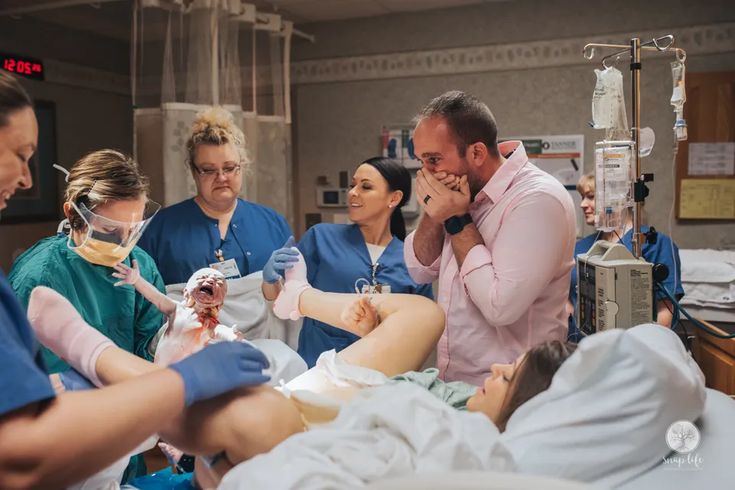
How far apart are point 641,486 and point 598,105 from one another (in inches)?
43.2

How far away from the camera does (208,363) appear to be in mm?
908

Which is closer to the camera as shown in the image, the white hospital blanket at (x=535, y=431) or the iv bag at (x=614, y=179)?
the white hospital blanket at (x=535, y=431)

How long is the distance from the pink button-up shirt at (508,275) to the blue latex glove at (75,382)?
2.67 feet

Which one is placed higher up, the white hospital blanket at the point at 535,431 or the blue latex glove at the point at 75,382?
the blue latex glove at the point at 75,382

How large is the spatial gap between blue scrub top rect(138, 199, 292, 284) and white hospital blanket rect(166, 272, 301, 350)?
134mm

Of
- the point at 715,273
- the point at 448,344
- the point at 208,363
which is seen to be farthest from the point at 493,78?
the point at 208,363

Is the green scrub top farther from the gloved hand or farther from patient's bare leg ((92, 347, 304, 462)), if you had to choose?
patient's bare leg ((92, 347, 304, 462))

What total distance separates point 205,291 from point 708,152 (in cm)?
343

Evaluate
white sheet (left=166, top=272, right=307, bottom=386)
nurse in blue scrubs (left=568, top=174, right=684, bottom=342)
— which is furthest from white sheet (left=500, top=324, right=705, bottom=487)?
white sheet (left=166, top=272, right=307, bottom=386)

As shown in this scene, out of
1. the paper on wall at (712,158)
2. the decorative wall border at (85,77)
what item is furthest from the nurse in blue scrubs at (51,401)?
the decorative wall border at (85,77)

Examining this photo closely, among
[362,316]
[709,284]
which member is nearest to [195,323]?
[362,316]

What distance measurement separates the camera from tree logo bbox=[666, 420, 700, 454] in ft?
3.61

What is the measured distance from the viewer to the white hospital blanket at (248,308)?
82.6 inches

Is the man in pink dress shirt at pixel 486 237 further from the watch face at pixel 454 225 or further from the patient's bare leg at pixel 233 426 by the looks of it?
the patient's bare leg at pixel 233 426
